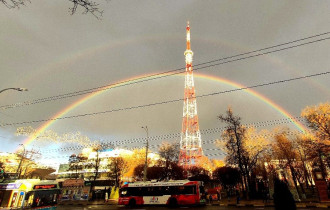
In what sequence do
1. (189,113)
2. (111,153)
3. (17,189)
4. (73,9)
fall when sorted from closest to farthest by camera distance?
1. (73,9)
2. (17,189)
3. (189,113)
4. (111,153)

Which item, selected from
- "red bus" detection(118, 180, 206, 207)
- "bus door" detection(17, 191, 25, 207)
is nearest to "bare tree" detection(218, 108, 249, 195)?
"red bus" detection(118, 180, 206, 207)

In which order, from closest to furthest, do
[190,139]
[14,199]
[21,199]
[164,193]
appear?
[21,199] < [14,199] < [164,193] < [190,139]

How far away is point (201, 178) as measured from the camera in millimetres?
50500

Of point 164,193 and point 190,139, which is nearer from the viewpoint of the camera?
point 164,193

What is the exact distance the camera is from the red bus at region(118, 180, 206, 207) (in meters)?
21.6

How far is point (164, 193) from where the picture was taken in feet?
74.0

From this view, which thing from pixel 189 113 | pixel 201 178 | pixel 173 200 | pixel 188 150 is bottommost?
pixel 173 200

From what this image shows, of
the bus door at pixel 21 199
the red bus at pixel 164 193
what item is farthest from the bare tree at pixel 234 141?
the bus door at pixel 21 199

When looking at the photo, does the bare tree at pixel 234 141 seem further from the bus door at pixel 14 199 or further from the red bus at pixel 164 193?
the bus door at pixel 14 199

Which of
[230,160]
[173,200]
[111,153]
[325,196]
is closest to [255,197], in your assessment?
[230,160]

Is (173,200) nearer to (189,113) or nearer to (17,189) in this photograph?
(17,189)

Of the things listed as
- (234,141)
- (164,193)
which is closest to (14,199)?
(164,193)

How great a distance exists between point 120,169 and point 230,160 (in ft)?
110

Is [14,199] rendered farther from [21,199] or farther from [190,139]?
[190,139]
